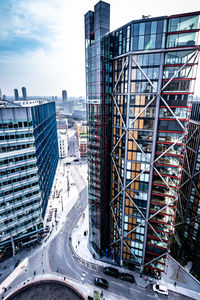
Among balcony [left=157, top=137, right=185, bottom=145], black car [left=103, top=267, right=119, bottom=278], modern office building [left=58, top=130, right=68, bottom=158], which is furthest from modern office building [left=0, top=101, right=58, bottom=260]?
modern office building [left=58, top=130, right=68, bottom=158]

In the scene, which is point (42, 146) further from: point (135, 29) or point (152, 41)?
point (152, 41)

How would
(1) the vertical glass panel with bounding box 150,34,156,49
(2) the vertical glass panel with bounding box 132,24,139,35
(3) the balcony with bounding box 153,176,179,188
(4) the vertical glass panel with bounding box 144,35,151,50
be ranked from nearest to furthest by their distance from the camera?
(1) the vertical glass panel with bounding box 150,34,156,49 → (4) the vertical glass panel with bounding box 144,35,151,50 → (2) the vertical glass panel with bounding box 132,24,139,35 → (3) the balcony with bounding box 153,176,179,188

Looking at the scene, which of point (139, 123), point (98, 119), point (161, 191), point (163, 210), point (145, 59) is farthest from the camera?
point (98, 119)

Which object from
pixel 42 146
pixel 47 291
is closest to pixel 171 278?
pixel 47 291

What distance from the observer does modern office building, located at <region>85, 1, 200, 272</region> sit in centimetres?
3425

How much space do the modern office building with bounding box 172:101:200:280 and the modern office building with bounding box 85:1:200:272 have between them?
12514 millimetres

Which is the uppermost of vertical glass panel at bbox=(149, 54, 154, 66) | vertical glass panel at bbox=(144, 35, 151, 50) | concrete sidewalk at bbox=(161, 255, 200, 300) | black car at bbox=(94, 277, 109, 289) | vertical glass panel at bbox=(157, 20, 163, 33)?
vertical glass panel at bbox=(157, 20, 163, 33)

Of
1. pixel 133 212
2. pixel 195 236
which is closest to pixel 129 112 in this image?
pixel 133 212

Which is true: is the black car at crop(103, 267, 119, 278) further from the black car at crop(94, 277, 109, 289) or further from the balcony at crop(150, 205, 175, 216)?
the balcony at crop(150, 205, 175, 216)

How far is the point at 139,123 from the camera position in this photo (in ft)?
130

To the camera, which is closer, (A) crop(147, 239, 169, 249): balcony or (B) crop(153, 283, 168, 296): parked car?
(A) crop(147, 239, 169, 249): balcony

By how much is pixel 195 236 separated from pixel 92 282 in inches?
1365

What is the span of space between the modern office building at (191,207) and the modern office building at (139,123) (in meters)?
12.5

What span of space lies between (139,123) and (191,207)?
114ft
